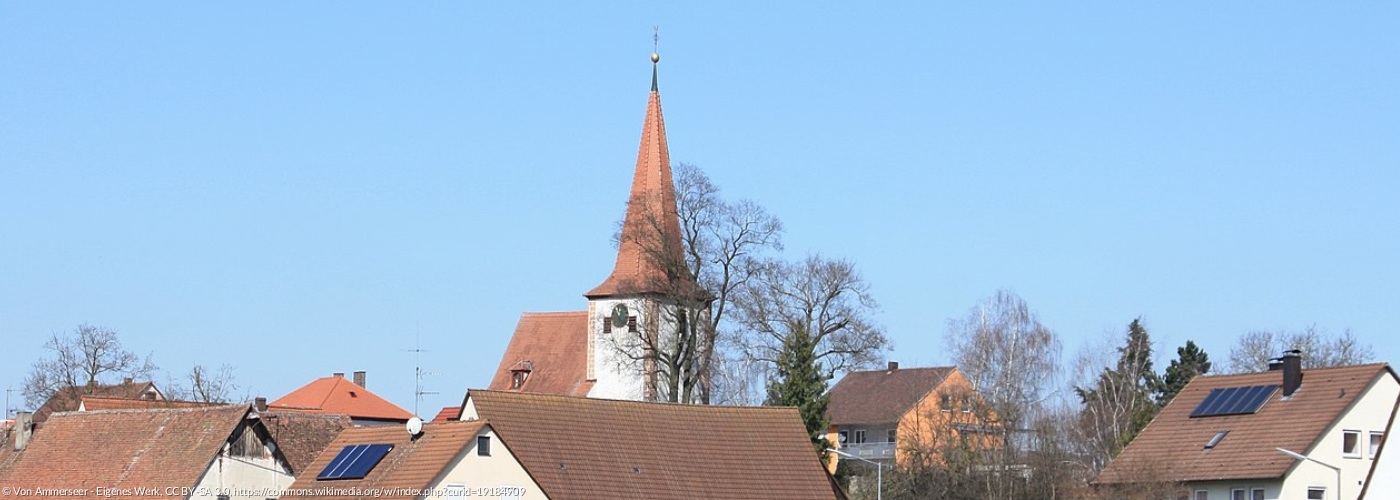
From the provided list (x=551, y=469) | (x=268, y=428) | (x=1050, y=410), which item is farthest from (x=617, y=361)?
(x=551, y=469)

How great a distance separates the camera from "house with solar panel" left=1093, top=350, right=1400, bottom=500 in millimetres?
55281

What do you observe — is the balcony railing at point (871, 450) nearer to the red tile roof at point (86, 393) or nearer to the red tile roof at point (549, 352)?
the red tile roof at point (549, 352)

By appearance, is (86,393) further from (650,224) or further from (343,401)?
(650,224)

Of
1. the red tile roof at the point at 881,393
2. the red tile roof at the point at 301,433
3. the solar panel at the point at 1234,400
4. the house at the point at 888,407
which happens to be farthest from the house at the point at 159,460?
the red tile roof at the point at 881,393

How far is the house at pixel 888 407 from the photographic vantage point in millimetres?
89750

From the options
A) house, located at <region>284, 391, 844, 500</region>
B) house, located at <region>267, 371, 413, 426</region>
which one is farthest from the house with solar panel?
house, located at <region>267, 371, 413, 426</region>

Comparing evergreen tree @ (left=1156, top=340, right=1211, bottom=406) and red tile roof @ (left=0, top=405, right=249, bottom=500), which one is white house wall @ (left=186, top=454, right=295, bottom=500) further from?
evergreen tree @ (left=1156, top=340, right=1211, bottom=406)

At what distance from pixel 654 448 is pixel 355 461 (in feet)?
25.8

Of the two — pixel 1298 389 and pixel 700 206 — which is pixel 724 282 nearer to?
pixel 700 206

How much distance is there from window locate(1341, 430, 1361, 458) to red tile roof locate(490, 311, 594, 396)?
48082 mm

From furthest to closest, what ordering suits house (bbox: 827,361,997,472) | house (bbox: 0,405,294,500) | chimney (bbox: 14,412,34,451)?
house (bbox: 827,361,997,472) < chimney (bbox: 14,412,34,451) < house (bbox: 0,405,294,500)

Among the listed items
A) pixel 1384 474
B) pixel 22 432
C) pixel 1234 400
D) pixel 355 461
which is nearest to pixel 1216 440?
pixel 1234 400

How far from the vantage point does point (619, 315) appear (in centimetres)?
9594

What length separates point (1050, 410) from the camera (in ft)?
280
